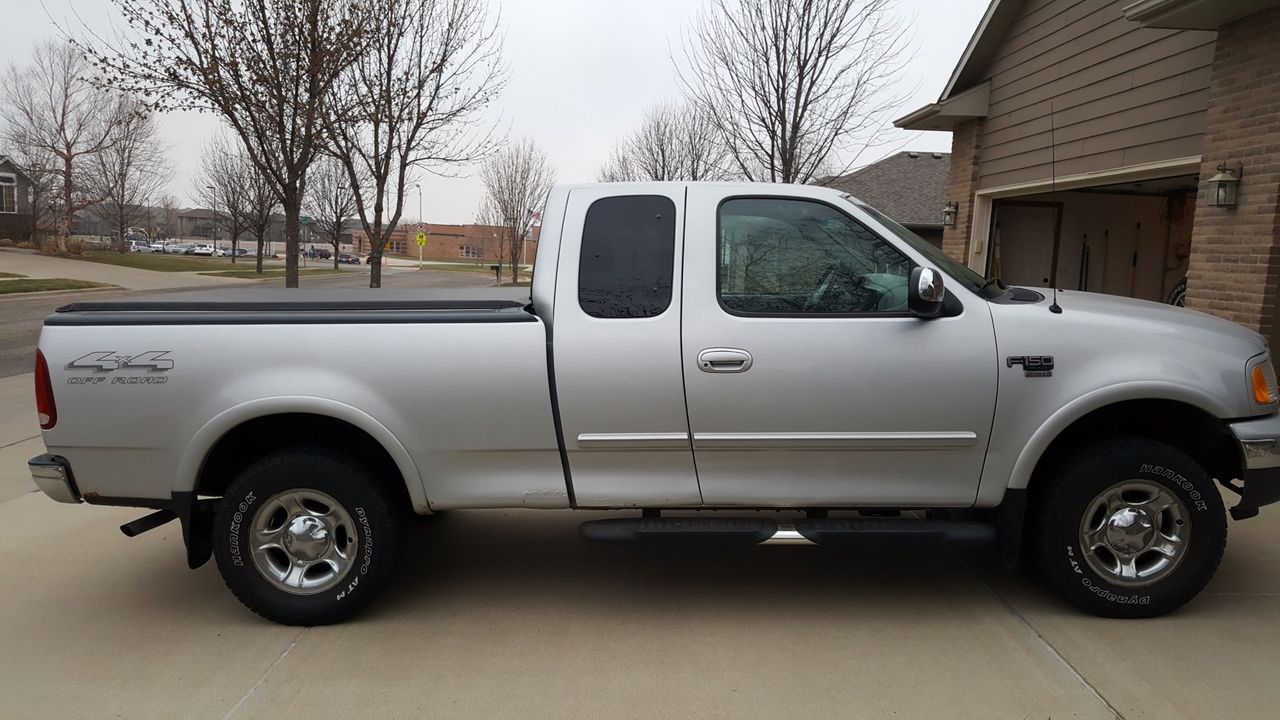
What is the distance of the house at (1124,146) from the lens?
23.1 feet

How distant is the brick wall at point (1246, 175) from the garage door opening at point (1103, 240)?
4.36 m

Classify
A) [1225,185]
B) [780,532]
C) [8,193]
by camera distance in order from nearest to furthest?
[780,532] < [1225,185] < [8,193]

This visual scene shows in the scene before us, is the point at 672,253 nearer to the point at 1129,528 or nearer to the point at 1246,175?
the point at 1129,528

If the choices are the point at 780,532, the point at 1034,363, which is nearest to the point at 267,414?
the point at 780,532

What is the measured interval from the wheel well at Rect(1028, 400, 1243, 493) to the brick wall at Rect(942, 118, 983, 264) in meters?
8.35

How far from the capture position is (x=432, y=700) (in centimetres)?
323

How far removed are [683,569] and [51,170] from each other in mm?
46045

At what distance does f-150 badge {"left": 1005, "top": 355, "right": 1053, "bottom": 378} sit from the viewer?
3604 mm

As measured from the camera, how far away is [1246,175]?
7.14m

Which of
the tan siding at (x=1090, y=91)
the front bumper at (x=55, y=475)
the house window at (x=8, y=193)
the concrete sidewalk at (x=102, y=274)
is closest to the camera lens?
the front bumper at (x=55, y=475)

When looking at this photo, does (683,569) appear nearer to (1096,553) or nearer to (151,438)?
(1096,553)

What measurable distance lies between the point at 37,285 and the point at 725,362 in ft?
92.9

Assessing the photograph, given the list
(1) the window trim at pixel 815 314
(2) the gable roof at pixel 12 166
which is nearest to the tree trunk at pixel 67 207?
(2) the gable roof at pixel 12 166

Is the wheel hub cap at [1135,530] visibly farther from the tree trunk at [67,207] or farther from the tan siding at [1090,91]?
the tree trunk at [67,207]
